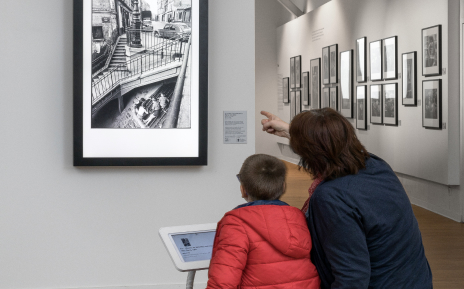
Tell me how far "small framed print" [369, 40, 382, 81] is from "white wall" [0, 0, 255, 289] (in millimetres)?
6428

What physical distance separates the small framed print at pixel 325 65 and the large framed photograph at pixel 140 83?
9.52m

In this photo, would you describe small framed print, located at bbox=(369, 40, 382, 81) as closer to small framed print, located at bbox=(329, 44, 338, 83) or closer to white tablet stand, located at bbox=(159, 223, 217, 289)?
small framed print, located at bbox=(329, 44, 338, 83)

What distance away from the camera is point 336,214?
1.85 m

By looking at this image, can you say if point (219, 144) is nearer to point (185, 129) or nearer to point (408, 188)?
point (185, 129)

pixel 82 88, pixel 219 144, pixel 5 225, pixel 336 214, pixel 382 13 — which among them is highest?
pixel 382 13

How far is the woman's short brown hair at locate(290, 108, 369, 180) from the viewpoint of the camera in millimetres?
1916

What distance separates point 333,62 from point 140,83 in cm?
944

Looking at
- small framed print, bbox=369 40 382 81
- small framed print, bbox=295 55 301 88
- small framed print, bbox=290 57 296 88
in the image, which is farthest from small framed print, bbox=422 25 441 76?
small framed print, bbox=290 57 296 88

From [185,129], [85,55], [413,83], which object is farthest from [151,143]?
[413,83]

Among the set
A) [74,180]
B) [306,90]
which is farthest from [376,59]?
[74,180]

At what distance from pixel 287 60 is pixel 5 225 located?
13.8 m

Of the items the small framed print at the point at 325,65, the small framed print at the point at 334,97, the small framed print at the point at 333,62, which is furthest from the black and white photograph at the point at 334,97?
the small framed print at the point at 325,65

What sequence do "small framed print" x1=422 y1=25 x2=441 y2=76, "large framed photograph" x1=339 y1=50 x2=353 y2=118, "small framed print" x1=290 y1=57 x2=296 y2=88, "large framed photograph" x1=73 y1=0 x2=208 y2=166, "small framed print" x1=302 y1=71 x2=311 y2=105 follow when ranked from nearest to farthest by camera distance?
"large framed photograph" x1=73 y1=0 x2=208 y2=166, "small framed print" x1=422 y1=25 x2=441 y2=76, "large framed photograph" x1=339 y1=50 x2=353 y2=118, "small framed print" x1=302 y1=71 x2=311 y2=105, "small framed print" x1=290 y1=57 x2=296 y2=88

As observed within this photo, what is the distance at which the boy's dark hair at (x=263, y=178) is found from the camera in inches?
79.7
